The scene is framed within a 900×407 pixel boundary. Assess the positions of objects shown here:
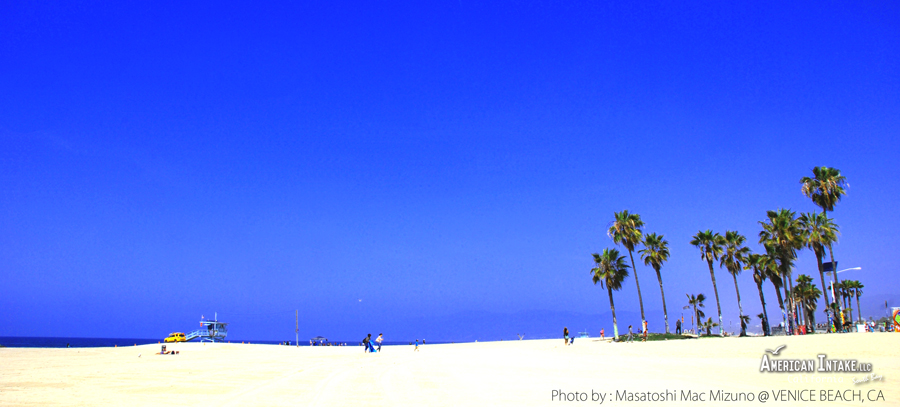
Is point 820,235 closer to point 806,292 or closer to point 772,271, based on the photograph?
point 772,271

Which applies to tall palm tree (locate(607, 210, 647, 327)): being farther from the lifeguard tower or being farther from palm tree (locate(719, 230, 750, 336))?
the lifeguard tower

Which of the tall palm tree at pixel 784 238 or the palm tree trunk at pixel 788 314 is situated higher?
the tall palm tree at pixel 784 238

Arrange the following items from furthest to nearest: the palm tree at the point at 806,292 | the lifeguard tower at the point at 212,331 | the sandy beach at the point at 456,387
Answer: the lifeguard tower at the point at 212,331
the palm tree at the point at 806,292
the sandy beach at the point at 456,387

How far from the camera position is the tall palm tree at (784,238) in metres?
46.3

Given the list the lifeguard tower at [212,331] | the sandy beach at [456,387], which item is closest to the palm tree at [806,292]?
the sandy beach at [456,387]

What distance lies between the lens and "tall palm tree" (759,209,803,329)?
152ft

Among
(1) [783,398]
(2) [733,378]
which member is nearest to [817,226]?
(2) [733,378]

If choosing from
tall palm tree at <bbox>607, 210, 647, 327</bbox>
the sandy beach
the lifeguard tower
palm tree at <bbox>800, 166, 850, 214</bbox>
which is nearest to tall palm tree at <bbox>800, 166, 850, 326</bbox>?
palm tree at <bbox>800, 166, 850, 214</bbox>

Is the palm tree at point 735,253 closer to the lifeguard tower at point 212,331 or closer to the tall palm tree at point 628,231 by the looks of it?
the tall palm tree at point 628,231

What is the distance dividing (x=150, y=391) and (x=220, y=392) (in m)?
1.98

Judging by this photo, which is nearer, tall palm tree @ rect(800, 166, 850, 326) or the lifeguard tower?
tall palm tree @ rect(800, 166, 850, 326)

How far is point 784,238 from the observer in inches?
1822

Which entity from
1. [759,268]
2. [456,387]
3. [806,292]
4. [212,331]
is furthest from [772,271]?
[212,331]

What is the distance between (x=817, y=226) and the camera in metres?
46.6
